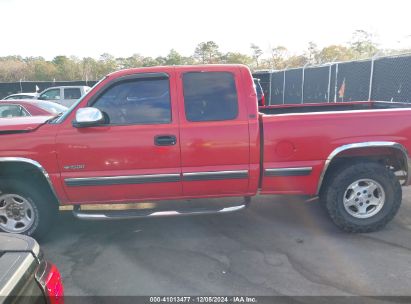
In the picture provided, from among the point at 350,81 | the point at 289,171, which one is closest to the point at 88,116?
Answer: the point at 289,171

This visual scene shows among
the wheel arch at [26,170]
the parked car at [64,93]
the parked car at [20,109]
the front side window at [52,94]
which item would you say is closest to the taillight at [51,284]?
the wheel arch at [26,170]

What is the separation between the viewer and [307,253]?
3645 millimetres

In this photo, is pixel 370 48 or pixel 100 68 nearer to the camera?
pixel 370 48

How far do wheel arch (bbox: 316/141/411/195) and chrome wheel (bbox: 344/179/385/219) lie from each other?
31 cm

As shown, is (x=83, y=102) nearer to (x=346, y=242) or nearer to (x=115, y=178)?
(x=115, y=178)

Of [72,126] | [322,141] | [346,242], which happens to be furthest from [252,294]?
[72,126]

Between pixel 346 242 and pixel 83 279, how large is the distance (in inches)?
110

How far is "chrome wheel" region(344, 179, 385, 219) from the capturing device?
13.2 feet

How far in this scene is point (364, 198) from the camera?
406 centimetres

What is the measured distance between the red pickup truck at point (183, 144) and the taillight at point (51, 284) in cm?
206

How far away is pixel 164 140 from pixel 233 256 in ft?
4.66

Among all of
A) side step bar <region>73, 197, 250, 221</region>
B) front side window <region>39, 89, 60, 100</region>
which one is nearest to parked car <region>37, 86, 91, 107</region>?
front side window <region>39, 89, 60, 100</region>

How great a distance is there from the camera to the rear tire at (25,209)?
389 centimetres

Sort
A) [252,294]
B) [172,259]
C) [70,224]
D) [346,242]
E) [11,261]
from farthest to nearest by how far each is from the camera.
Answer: [70,224] < [346,242] < [172,259] < [252,294] < [11,261]
